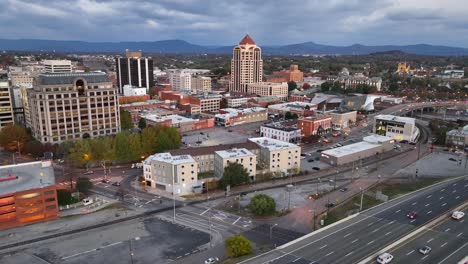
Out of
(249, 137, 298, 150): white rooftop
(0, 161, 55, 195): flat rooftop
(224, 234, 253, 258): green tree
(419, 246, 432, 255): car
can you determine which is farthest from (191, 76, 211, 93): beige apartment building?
(419, 246, 432, 255): car

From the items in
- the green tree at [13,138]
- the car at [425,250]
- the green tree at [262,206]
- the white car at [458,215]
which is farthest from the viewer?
the green tree at [13,138]

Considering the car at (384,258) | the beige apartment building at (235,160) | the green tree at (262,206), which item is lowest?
the green tree at (262,206)

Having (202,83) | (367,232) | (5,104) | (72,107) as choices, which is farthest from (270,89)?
(367,232)

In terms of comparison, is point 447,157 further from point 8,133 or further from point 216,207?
point 8,133

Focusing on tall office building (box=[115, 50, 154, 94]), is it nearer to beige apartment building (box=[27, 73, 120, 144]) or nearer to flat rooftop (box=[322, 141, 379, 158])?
beige apartment building (box=[27, 73, 120, 144])

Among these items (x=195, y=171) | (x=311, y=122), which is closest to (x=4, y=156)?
(x=195, y=171)

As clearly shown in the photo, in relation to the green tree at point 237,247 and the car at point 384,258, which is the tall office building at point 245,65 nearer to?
the green tree at point 237,247

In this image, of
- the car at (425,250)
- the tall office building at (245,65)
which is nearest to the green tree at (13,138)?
the car at (425,250)
